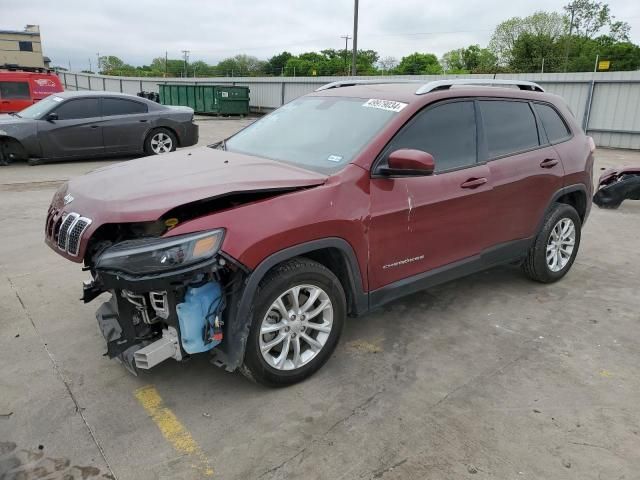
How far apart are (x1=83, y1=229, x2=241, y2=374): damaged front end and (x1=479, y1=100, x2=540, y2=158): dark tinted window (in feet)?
8.01

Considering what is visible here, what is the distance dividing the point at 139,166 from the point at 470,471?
8.78ft

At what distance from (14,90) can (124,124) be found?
18.5ft

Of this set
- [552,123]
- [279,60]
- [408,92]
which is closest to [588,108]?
[552,123]

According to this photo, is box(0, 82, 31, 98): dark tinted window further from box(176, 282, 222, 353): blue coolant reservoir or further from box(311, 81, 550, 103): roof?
box(176, 282, 222, 353): blue coolant reservoir

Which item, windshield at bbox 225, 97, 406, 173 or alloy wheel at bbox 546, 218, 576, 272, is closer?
windshield at bbox 225, 97, 406, 173

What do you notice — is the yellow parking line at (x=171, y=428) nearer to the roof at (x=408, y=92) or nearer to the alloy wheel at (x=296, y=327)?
the alloy wheel at (x=296, y=327)

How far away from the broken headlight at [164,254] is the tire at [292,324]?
41cm

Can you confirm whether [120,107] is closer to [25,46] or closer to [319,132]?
[319,132]

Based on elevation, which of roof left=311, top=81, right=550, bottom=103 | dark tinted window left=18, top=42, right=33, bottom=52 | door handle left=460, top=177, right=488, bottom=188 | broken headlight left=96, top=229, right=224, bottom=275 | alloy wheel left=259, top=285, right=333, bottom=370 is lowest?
alloy wheel left=259, top=285, right=333, bottom=370

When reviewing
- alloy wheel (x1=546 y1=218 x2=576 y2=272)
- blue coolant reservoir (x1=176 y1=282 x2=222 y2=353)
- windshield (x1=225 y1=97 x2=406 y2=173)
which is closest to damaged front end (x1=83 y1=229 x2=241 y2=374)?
blue coolant reservoir (x1=176 y1=282 x2=222 y2=353)

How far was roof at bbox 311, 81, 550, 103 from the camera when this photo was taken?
3.67 meters

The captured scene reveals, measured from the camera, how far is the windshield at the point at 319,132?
11.1 feet

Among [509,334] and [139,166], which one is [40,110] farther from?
[509,334]

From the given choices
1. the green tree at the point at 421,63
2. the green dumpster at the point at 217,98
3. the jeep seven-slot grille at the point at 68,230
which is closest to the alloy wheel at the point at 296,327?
the jeep seven-slot grille at the point at 68,230
